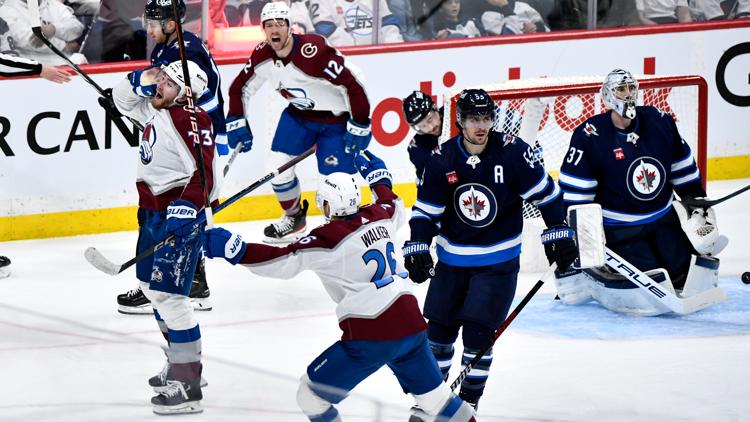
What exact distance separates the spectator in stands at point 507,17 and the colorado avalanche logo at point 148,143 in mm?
3594

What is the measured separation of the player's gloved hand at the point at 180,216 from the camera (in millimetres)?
4363

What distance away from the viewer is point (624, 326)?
5.61 meters

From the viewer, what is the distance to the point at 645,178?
5574mm

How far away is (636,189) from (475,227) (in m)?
1.40

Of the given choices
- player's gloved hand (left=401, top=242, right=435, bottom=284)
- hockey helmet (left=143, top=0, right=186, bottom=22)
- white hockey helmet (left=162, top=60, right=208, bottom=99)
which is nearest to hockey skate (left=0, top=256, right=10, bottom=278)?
hockey helmet (left=143, top=0, right=186, bottom=22)

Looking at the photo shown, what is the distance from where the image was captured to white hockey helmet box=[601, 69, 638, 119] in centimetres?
546

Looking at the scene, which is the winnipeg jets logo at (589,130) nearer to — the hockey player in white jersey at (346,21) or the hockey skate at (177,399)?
the hockey skate at (177,399)

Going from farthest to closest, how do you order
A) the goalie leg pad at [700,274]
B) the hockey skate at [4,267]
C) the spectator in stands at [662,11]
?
the spectator in stands at [662,11]
the hockey skate at [4,267]
the goalie leg pad at [700,274]

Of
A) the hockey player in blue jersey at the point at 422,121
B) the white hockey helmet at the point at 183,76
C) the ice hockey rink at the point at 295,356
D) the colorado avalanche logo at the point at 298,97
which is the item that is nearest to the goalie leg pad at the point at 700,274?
the ice hockey rink at the point at 295,356

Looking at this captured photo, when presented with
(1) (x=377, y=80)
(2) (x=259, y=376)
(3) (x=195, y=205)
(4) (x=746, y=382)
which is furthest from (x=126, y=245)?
(4) (x=746, y=382)

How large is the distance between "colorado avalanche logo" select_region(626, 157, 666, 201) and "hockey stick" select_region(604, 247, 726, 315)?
0.89ft

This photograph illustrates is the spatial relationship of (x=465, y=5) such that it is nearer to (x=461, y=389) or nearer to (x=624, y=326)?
(x=624, y=326)

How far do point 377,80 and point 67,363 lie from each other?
115 inches

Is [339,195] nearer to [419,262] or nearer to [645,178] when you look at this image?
[419,262]
